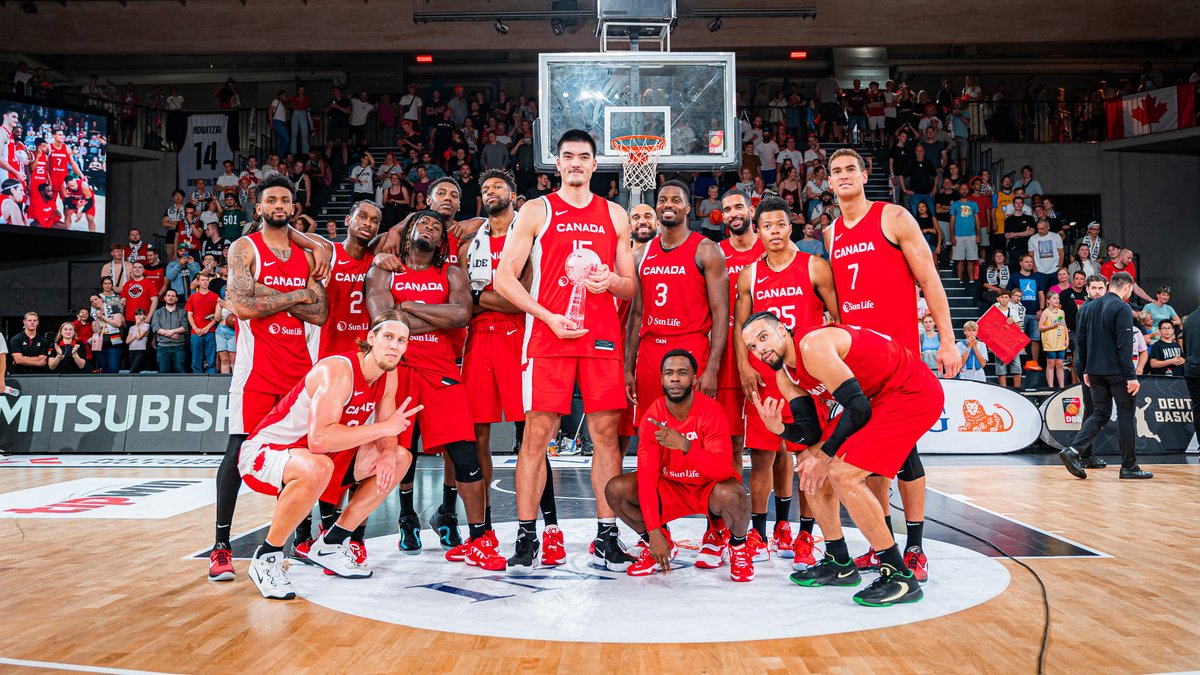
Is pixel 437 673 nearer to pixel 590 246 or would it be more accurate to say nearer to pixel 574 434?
pixel 590 246

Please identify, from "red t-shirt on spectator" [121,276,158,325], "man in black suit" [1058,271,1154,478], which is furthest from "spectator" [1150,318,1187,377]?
"red t-shirt on spectator" [121,276,158,325]

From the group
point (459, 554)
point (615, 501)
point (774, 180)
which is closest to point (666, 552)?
point (615, 501)

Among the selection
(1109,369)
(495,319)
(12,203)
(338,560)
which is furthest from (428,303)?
(12,203)

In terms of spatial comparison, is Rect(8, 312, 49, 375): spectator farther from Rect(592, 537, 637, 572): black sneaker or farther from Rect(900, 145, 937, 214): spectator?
Rect(900, 145, 937, 214): spectator

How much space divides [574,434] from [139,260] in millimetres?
9311

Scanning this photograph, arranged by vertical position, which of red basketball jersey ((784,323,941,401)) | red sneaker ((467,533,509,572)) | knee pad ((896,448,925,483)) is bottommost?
red sneaker ((467,533,509,572))

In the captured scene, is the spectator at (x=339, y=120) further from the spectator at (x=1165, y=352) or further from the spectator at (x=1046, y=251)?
the spectator at (x=1165, y=352)

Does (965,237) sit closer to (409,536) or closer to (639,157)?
(639,157)

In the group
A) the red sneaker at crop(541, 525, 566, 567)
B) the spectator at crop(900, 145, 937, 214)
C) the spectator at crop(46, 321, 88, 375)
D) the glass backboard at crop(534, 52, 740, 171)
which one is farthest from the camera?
the spectator at crop(900, 145, 937, 214)

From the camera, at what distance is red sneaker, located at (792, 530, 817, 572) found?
490 cm

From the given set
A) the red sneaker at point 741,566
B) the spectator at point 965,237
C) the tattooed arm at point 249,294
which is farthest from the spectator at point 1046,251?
the tattooed arm at point 249,294

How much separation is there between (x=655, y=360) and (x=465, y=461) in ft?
4.23

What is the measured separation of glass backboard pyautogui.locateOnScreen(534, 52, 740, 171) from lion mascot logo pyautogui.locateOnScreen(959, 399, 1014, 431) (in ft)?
14.9

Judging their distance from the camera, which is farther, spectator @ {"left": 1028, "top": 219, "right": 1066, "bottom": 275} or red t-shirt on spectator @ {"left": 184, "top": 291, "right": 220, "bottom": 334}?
spectator @ {"left": 1028, "top": 219, "right": 1066, "bottom": 275}
